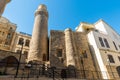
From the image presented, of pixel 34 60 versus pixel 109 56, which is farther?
pixel 109 56

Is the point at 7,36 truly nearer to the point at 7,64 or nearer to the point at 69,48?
the point at 7,64

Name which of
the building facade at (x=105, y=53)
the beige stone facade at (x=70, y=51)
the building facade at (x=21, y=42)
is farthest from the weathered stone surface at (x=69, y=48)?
the building facade at (x=21, y=42)

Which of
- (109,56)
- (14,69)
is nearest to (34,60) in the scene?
(14,69)

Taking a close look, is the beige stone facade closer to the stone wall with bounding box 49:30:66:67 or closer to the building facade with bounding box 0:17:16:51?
the stone wall with bounding box 49:30:66:67

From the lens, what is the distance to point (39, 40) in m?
22.2

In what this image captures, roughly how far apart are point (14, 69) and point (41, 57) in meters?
7.32

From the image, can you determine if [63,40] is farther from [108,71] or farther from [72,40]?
[108,71]

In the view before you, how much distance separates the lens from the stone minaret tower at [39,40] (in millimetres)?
20492

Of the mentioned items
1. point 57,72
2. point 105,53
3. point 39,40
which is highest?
point 39,40

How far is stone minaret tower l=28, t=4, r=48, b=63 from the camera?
20.5m

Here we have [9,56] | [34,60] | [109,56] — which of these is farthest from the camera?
[109,56]

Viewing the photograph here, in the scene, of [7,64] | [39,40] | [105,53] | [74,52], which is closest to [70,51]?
[74,52]

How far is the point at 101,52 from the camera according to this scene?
1997 cm

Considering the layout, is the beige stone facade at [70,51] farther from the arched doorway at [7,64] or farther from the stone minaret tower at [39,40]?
the arched doorway at [7,64]
